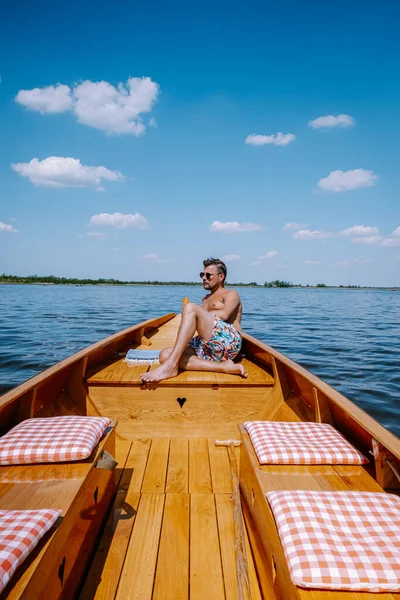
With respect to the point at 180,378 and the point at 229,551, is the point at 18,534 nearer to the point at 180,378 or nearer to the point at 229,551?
the point at 229,551

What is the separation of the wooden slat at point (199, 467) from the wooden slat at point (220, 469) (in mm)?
35

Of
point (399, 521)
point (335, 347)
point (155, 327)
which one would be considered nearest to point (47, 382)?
point (399, 521)

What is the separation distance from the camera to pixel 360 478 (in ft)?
5.72

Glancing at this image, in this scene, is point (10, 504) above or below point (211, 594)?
above

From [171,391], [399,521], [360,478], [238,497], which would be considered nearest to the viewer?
[399,521]

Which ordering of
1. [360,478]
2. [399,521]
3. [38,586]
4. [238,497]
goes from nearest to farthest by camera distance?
[38,586], [399,521], [360,478], [238,497]

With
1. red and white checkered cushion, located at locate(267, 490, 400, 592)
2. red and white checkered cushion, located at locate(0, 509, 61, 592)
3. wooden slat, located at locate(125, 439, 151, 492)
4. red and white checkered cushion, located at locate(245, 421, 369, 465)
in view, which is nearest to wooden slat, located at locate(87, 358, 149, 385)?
wooden slat, located at locate(125, 439, 151, 492)

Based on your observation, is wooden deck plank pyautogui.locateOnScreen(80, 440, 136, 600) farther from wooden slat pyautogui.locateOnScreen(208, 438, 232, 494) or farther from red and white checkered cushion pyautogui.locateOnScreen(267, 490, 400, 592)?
red and white checkered cushion pyautogui.locateOnScreen(267, 490, 400, 592)

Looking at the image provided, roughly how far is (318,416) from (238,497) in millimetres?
777

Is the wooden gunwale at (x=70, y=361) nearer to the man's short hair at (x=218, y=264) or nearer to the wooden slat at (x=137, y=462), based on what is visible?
the wooden slat at (x=137, y=462)

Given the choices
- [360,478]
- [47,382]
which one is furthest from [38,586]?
[47,382]

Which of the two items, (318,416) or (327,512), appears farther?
(318,416)

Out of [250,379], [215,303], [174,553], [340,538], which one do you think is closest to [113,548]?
[174,553]

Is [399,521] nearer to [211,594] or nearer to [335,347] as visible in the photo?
[211,594]
